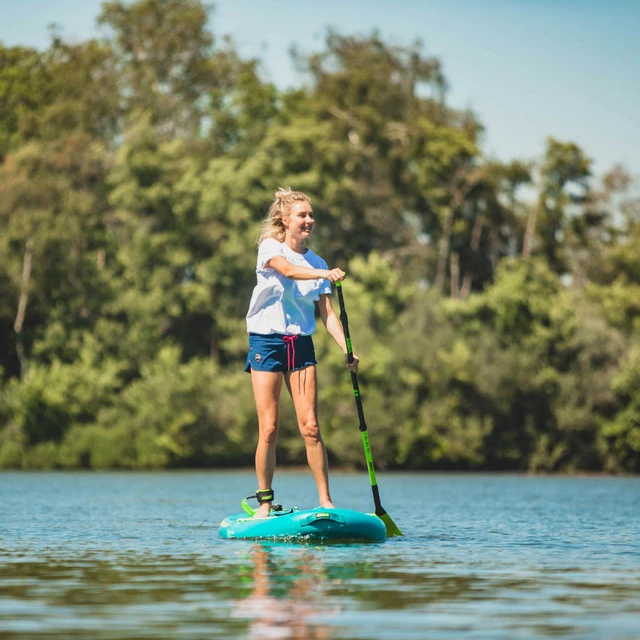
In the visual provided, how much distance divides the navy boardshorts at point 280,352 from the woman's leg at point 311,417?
0.25 feet

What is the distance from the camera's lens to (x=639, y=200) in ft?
210

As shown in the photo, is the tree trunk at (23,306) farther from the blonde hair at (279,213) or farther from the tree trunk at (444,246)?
the blonde hair at (279,213)

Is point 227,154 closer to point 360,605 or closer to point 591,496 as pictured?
point 591,496

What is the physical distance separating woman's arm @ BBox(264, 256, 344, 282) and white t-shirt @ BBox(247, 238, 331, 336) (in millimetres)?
124

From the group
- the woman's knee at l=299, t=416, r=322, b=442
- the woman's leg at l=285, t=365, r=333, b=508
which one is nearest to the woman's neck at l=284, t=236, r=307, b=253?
the woman's leg at l=285, t=365, r=333, b=508

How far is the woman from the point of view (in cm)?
1241

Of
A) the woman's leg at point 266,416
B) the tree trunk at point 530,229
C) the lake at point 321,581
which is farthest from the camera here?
the tree trunk at point 530,229

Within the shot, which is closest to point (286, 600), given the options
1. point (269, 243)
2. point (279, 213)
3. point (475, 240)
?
point (269, 243)

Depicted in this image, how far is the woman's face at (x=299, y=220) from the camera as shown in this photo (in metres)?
12.6

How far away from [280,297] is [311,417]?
3.43 feet

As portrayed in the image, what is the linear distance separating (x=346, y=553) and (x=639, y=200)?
5510 cm

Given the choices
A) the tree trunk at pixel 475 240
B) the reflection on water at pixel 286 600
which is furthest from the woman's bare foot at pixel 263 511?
the tree trunk at pixel 475 240

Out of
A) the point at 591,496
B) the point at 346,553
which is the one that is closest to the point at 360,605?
the point at 346,553

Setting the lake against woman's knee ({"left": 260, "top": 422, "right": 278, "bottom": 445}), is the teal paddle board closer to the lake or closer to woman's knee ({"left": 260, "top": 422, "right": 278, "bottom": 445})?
the lake
